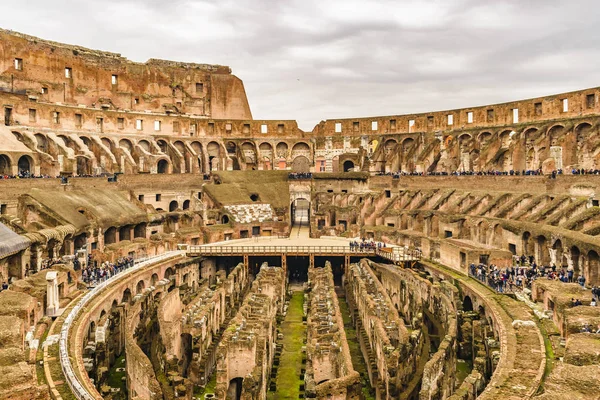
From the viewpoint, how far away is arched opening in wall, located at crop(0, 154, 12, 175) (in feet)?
131

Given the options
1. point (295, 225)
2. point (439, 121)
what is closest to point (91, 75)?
point (295, 225)

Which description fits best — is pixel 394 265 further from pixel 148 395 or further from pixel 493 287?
pixel 148 395

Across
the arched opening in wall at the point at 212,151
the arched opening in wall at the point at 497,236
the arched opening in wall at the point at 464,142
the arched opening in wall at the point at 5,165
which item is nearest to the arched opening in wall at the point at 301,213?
the arched opening in wall at the point at 212,151

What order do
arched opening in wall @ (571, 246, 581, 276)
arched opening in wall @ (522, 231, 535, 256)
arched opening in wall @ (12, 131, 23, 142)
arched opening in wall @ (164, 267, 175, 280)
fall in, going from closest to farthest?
arched opening in wall @ (571, 246, 581, 276)
arched opening in wall @ (522, 231, 535, 256)
arched opening in wall @ (164, 267, 175, 280)
arched opening in wall @ (12, 131, 23, 142)

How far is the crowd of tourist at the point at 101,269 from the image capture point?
27203 millimetres

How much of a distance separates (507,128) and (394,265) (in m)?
20.8

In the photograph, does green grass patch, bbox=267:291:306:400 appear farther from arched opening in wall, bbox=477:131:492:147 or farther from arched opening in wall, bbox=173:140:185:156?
arched opening in wall, bbox=173:140:185:156

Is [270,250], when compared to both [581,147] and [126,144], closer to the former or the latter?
[126,144]

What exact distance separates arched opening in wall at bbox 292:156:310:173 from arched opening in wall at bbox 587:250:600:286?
39.5 m

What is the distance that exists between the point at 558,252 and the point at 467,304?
5676mm

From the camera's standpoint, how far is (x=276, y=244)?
132 feet

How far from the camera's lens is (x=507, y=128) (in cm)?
4819

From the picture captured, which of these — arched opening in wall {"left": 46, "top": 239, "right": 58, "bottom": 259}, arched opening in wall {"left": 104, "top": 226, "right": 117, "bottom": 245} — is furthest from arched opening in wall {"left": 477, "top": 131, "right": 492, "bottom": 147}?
arched opening in wall {"left": 46, "top": 239, "right": 58, "bottom": 259}

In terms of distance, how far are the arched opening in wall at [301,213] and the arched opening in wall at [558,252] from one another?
30.5 metres
